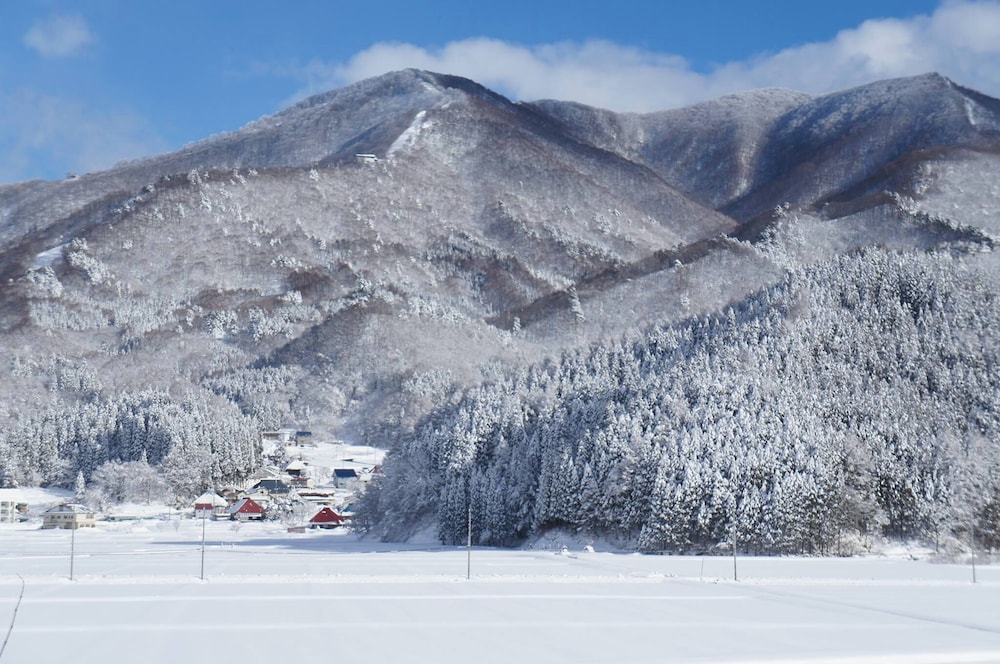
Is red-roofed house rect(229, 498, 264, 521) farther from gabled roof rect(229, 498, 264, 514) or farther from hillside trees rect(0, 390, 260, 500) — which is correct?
hillside trees rect(0, 390, 260, 500)

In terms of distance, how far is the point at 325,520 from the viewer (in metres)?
103

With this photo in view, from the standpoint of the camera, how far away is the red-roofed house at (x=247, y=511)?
364ft

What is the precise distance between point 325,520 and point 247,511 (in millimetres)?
13553

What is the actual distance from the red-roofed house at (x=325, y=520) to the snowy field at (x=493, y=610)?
48887 millimetres

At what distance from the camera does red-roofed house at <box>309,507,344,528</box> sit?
102 meters

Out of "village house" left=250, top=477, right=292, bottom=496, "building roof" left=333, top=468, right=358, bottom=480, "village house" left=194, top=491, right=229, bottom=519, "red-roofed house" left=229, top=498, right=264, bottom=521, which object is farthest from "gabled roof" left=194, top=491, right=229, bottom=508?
"building roof" left=333, top=468, right=358, bottom=480

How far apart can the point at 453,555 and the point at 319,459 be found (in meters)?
108

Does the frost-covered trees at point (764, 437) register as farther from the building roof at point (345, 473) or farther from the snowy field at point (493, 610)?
the building roof at point (345, 473)

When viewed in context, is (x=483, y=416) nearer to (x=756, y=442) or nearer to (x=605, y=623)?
(x=756, y=442)

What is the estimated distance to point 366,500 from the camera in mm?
89062

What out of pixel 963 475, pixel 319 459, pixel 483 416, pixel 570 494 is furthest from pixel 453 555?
pixel 319 459

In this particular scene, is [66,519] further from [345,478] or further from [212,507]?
[345,478]

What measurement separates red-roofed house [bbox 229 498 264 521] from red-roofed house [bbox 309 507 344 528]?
35.0 feet

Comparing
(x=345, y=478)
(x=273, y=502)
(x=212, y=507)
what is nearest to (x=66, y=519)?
(x=212, y=507)
